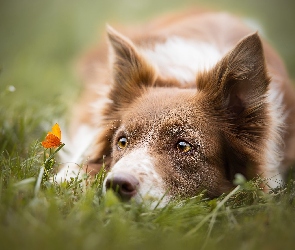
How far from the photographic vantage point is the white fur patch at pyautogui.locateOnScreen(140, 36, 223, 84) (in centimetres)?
444

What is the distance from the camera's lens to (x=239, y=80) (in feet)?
11.7

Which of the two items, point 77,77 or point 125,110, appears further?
point 77,77

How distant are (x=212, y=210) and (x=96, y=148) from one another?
150cm

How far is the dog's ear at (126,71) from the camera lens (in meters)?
4.08

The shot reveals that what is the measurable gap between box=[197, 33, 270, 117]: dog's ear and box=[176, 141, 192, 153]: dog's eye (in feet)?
1.46

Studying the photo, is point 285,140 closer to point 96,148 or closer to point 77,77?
point 96,148

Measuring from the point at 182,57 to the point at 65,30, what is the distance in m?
4.99

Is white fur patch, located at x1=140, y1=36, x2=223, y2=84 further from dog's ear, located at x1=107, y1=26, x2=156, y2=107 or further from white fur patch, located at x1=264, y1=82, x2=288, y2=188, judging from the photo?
white fur patch, located at x1=264, y1=82, x2=288, y2=188

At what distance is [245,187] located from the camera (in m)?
3.10

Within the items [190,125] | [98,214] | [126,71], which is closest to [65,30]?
[126,71]

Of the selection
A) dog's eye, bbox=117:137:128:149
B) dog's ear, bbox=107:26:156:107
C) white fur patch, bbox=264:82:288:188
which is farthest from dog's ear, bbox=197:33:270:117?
dog's eye, bbox=117:137:128:149

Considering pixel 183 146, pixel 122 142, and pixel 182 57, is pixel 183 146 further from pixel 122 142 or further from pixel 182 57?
pixel 182 57

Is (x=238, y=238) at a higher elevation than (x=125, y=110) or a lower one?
lower

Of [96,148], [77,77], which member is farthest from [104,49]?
A: [96,148]
